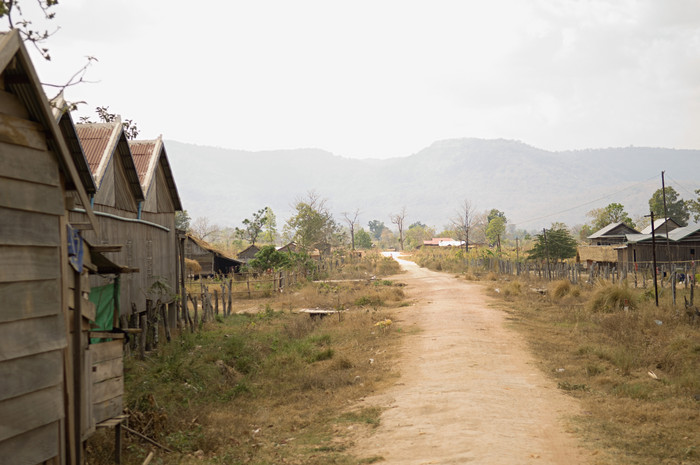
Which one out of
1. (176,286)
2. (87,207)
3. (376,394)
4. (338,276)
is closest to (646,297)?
(376,394)

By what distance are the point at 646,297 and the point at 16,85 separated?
22088mm

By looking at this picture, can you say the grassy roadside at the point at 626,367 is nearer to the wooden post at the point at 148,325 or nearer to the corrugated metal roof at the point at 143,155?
the wooden post at the point at 148,325

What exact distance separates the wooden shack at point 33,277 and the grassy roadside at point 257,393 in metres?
1.92

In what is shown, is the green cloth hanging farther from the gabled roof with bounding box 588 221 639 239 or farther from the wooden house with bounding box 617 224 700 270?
the gabled roof with bounding box 588 221 639 239

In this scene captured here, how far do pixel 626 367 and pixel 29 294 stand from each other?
11.2 meters

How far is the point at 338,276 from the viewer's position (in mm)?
45906

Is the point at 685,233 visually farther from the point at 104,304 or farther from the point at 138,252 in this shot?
the point at 104,304

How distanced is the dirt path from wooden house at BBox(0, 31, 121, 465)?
12.1 ft

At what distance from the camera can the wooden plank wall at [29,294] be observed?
4.98 meters

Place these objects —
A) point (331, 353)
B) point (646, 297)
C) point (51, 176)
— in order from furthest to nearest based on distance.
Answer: point (646, 297), point (331, 353), point (51, 176)

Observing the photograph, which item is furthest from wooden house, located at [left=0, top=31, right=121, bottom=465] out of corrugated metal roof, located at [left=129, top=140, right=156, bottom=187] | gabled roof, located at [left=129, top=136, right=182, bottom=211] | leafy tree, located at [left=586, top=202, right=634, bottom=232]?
leafy tree, located at [left=586, top=202, right=634, bottom=232]

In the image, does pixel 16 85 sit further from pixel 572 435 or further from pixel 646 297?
pixel 646 297

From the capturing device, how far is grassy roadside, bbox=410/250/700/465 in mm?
7805

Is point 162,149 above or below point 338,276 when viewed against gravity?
above
